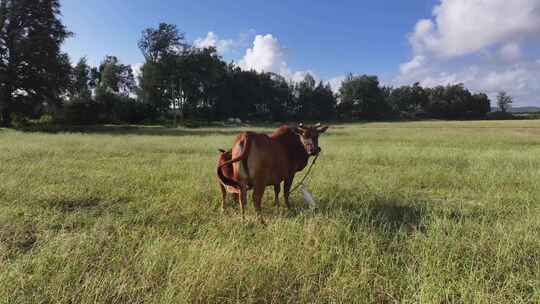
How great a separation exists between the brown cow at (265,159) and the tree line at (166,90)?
36559mm

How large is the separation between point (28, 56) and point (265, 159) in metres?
37.6

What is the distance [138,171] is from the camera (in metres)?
8.49

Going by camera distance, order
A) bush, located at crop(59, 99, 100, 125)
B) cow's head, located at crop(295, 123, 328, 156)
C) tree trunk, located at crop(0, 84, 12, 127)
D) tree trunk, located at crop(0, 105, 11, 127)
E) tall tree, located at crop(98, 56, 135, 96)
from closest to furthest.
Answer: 1. cow's head, located at crop(295, 123, 328, 156)
2. tree trunk, located at crop(0, 84, 12, 127)
3. tree trunk, located at crop(0, 105, 11, 127)
4. bush, located at crop(59, 99, 100, 125)
5. tall tree, located at crop(98, 56, 135, 96)

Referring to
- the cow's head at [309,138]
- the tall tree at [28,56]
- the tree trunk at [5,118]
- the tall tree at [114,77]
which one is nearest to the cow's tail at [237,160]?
the cow's head at [309,138]

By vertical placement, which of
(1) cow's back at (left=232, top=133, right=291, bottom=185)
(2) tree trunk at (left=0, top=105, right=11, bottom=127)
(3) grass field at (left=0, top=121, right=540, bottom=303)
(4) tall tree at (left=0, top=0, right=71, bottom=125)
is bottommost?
(3) grass field at (left=0, top=121, right=540, bottom=303)

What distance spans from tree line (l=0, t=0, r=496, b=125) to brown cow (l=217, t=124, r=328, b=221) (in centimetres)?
3656

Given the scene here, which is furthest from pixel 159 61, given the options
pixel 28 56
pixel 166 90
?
pixel 28 56

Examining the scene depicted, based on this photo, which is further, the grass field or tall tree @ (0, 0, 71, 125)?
tall tree @ (0, 0, 71, 125)

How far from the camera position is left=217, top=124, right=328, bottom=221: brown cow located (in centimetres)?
456

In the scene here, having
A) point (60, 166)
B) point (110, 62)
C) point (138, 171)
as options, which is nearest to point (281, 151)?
point (138, 171)

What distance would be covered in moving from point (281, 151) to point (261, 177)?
2.41ft

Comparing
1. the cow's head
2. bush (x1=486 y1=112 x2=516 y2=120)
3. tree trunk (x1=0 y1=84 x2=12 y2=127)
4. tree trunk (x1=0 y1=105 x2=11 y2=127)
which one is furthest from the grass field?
bush (x1=486 y1=112 x2=516 y2=120)

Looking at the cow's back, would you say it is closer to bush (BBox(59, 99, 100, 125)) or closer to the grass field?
the grass field

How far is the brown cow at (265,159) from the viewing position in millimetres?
4562
